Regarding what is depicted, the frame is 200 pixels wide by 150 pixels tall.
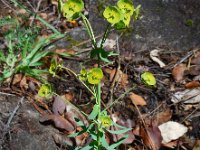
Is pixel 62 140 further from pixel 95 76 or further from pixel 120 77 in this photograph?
pixel 95 76

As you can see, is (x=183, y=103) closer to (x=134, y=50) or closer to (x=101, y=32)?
(x=134, y=50)

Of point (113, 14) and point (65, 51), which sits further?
point (65, 51)

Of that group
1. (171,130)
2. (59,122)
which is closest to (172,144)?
(171,130)

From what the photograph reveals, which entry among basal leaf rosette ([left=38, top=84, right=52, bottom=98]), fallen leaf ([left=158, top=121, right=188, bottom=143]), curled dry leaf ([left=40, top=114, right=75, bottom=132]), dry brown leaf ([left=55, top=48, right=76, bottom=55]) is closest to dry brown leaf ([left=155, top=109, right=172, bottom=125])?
fallen leaf ([left=158, top=121, right=188, bottom=143])

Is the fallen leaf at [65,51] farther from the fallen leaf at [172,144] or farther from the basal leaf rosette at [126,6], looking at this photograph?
the basal leaf rosette at [126,6]

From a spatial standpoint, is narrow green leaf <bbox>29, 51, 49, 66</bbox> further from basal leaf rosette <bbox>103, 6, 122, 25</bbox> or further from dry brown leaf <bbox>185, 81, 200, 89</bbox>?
basal leaf rosette <bbox>103, 6, 122, 25</bbox>

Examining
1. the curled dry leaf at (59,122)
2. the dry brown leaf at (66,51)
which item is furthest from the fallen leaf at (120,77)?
the curled dry leaf at (59,122)
